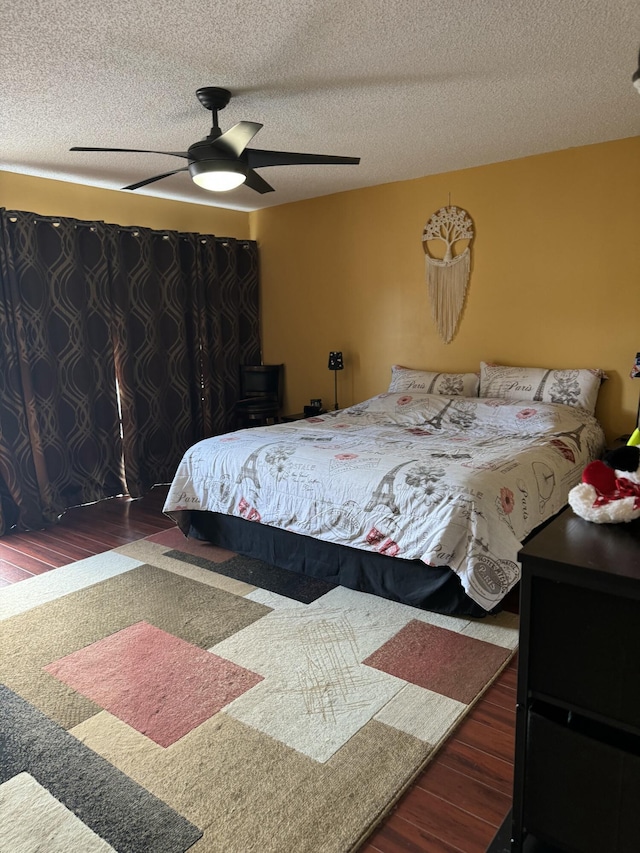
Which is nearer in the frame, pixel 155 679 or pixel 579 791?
pixel 579 791

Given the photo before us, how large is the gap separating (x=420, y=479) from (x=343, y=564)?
0.64 meters

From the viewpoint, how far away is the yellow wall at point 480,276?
12.9 feet

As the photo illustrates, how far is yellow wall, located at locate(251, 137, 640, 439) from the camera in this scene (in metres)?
3.94

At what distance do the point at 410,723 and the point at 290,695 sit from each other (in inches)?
18.0

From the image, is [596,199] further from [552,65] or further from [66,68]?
[66,68]

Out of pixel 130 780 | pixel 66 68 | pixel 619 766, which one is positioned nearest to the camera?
pixel 619 766

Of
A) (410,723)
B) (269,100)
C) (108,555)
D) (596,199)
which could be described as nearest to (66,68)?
(269,100)

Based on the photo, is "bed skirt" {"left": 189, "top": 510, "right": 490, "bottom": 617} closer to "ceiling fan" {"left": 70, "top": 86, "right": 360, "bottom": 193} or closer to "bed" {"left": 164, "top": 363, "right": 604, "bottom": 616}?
"bed" {"left": 164, "top": 363, "right": 604, "bottom": 616}

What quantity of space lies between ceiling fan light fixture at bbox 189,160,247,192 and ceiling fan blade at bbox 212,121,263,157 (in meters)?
0.06

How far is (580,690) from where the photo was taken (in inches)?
47.6

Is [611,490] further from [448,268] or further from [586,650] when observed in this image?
[448,268]

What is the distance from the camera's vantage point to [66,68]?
2.53 m

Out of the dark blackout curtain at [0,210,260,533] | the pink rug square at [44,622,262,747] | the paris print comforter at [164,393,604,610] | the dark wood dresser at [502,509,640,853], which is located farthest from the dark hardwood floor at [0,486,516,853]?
the dark blackout curtain at [0,210,260,533]

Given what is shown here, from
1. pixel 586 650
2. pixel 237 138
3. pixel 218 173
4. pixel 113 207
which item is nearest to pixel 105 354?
pixel 113 207
